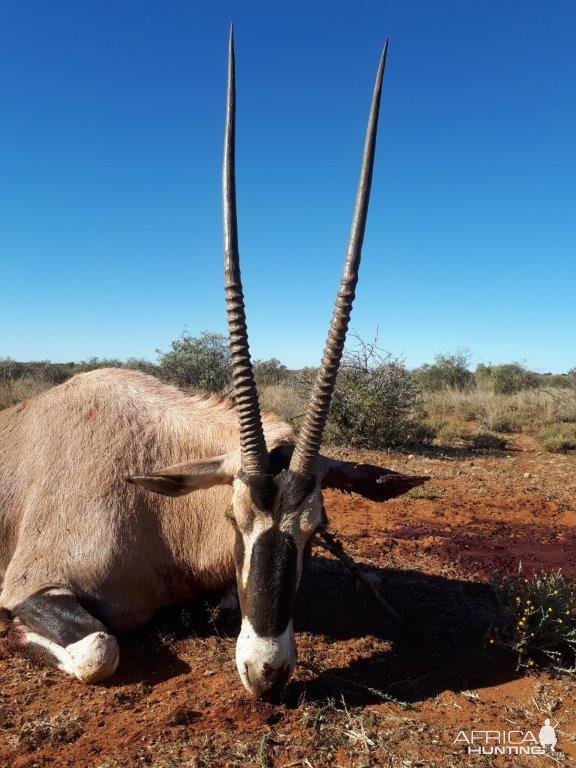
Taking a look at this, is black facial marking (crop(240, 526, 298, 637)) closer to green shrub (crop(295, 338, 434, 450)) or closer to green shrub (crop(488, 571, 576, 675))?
green shrub (crop(488, 571, 576, 675))

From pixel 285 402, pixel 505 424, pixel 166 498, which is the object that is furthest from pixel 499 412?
pixel 166 498

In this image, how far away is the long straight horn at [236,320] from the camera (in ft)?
12.5

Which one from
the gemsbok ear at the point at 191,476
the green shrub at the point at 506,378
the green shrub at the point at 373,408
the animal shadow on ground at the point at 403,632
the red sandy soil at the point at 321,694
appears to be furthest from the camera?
the green shrub at the point at 506,378

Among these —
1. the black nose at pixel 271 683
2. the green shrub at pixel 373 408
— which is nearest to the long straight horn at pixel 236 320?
the black nose at pixel 271 683

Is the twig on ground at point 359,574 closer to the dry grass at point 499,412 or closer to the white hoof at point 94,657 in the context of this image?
the white hoof at point 94,657

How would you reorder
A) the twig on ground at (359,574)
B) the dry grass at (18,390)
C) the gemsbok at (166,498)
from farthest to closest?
the dry grass at (18,390) < the twig on ground at (359,574) < the gemsbok at (166,498)

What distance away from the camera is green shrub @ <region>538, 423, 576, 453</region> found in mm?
15367

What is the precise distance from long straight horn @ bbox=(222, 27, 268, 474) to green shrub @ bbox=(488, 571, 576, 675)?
232 cm

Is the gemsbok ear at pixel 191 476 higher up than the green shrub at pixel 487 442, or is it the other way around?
the gemsbok ear at pixel 191 476

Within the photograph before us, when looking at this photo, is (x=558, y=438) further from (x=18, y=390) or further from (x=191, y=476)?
(x=18, y=390)

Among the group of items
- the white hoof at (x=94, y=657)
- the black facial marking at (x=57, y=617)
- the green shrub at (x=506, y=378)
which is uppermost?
the green shrub at (x=506, y=378)

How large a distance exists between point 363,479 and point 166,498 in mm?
1592

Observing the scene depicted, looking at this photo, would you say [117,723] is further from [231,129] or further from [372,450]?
[372,450]

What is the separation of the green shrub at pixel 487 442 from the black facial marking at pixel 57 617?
13636 mm
